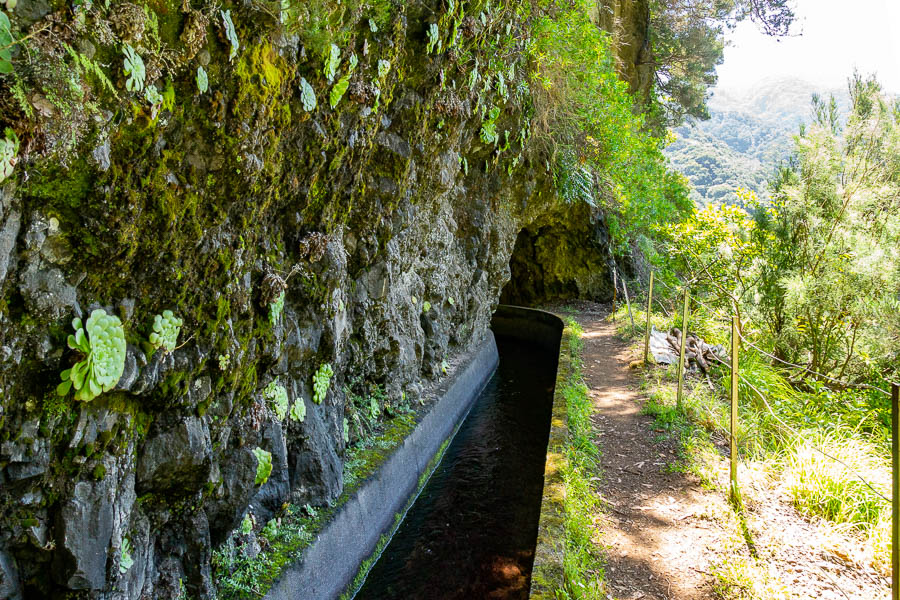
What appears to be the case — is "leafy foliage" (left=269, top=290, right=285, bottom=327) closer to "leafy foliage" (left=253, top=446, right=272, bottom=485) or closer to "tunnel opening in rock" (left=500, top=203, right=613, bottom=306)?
"leafy foliage" (left=253, top=446, right=272, bottom=485)

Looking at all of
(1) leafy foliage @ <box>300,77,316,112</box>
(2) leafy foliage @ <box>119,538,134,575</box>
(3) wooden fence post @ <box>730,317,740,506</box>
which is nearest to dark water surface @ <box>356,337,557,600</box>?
(3) wooden fence post @ <box>730,317,740,506</box>

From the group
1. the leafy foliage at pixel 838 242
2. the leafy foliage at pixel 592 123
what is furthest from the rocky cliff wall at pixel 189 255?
the leafy foliage at pixel 838 242

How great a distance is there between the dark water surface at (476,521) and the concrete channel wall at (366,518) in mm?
306

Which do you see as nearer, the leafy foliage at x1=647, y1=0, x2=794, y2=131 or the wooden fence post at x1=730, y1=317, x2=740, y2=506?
the wooden fence post at x1=730, y1=317, x2=740, y2=506

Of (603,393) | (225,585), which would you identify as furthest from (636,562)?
(603,393)

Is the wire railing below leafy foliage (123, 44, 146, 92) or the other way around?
below

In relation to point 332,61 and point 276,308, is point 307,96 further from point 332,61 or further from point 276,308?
point 276,308

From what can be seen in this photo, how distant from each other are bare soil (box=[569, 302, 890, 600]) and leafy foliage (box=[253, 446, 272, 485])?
2791 millimetres

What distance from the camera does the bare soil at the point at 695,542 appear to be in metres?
Result: 3.82

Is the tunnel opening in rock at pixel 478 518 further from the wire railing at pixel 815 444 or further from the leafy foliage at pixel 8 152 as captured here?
the leafy foliage at pixel 8 152

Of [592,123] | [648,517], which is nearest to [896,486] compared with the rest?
[648,517]

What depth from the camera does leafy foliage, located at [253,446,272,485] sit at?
4234mm

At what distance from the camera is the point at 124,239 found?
9.22 feet

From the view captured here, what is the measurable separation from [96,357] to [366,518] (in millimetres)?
3695
